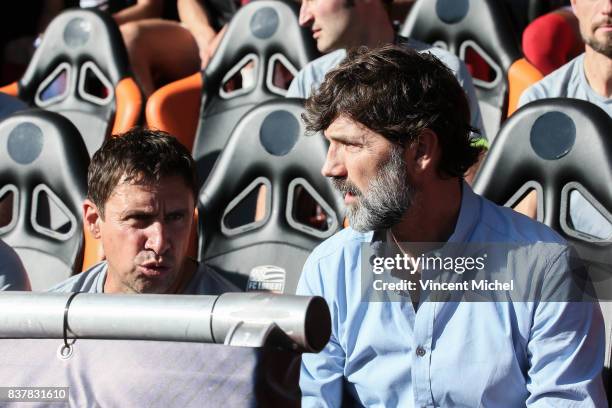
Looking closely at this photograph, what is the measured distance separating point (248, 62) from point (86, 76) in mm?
532

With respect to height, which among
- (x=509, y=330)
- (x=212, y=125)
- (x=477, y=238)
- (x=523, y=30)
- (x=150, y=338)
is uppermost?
(x=523, y=30)

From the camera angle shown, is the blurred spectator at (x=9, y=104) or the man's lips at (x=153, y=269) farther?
the blurred spectator at (x=9, y=104)

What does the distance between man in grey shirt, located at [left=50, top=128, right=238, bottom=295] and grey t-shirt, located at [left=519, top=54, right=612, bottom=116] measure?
0.96m

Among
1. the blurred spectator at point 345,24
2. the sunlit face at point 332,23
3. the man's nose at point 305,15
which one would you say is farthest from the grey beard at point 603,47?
the man's nose at point 305,15

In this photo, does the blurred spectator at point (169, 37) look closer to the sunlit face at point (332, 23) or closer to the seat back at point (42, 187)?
the sunlit face at point (332, 23)

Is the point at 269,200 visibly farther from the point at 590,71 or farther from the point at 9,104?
the point at 9,104

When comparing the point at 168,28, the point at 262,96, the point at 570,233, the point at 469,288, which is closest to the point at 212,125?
the point at 262,96

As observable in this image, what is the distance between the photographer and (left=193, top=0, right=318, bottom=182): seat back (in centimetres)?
318

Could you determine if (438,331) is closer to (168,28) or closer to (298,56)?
(298,56)

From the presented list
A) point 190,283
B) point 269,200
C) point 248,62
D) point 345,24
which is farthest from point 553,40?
point 190,283

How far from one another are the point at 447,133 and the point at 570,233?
1.26 ft

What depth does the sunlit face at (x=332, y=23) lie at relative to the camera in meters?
3.08

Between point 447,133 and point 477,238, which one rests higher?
point 447,133

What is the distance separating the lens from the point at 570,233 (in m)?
1.89
